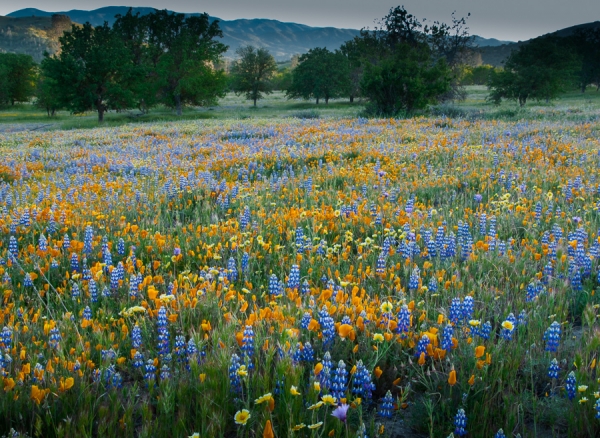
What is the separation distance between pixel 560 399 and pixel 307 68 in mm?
63061

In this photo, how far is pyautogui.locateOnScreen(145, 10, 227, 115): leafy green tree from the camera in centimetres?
4525

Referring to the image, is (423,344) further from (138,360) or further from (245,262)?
(245,262)

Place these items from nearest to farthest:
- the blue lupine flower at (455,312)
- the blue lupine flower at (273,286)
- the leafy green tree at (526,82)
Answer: the blue lupine flower at (455,312) → the blue lupine flower at (273,286) → the leafy green tree at (526,82)

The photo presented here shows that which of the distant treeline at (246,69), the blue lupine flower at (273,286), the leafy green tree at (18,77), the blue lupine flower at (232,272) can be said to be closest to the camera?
the blue lupine flower at (273,286)

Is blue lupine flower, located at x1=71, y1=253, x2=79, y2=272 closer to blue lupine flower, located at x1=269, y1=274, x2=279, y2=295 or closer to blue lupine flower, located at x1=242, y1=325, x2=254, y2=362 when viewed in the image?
blue lupine flower, located at x1=269, y1=274, x2=279, y2=295

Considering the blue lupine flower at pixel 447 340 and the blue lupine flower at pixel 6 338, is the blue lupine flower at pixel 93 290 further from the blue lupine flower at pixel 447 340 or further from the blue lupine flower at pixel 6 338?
the blue lupine flower at pixel 447 340

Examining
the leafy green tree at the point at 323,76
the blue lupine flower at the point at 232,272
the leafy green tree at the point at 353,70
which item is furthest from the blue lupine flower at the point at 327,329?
the leafy green tree at the point at 323,76

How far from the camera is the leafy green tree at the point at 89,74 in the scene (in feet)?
122

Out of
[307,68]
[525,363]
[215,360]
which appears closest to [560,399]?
[525,363]

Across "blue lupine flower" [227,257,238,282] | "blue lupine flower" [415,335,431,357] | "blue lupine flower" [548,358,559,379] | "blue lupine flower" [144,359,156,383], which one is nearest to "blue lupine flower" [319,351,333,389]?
"blue lupine flower" [415,335,431,357]

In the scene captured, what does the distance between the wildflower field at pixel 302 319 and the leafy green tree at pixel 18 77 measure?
69404mm

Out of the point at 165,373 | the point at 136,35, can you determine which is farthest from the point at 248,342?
the point at 136,35

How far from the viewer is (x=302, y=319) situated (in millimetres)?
3029

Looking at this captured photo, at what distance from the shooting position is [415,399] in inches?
103
